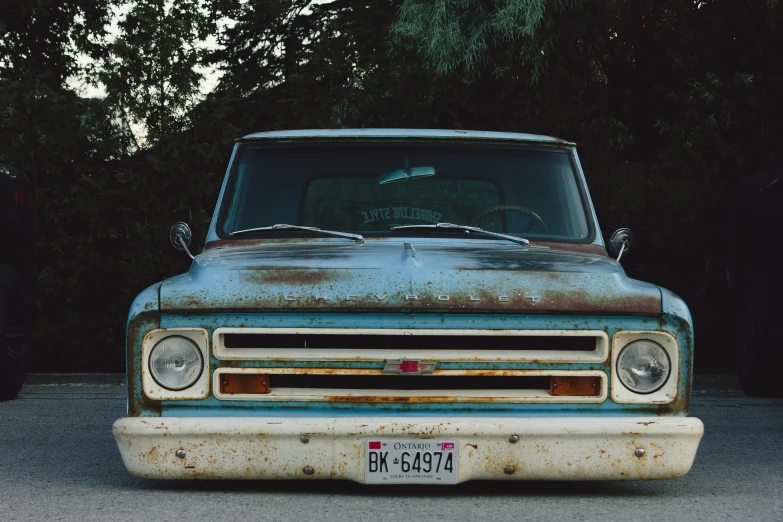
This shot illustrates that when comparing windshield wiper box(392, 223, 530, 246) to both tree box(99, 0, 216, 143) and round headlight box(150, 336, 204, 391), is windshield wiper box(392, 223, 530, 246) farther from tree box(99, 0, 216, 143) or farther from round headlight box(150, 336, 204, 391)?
tree box(99, 0, 216, 143)

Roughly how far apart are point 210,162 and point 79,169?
114 cm

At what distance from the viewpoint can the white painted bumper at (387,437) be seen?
5297 mm

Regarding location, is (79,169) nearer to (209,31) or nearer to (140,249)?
(140,249)

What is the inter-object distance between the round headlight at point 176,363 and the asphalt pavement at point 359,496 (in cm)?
47

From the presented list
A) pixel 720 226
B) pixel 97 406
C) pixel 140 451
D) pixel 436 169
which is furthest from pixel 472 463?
pixel 720 226

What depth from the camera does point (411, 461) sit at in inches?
208

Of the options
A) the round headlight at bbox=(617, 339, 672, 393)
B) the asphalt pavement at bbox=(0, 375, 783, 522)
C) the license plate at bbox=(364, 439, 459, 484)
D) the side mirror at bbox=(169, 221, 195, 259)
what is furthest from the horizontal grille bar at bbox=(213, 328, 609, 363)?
the side mirror at bbox=(169, 221, 195, 259)

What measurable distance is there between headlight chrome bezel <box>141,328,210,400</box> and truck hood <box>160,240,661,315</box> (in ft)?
0.32

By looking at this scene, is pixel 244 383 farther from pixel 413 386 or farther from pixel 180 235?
pixel 180 235

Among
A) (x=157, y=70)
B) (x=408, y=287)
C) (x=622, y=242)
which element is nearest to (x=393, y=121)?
(x=157, y=70)

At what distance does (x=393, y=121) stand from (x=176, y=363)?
23.2ft

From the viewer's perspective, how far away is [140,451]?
17.7 feet

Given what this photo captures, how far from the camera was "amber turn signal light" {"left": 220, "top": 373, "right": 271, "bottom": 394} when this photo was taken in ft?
17.9

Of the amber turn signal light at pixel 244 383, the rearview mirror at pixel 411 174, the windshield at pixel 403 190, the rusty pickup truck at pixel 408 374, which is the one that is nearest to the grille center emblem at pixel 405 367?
the rusty pickup truck at pixel 408 374
